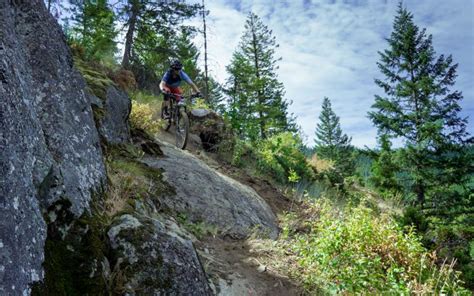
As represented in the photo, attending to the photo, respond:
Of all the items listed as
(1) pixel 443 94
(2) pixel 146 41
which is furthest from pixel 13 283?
(2) pixel 146 41

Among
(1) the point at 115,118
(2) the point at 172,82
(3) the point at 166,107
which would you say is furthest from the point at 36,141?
(3) the point at 166,107

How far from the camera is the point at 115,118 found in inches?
284

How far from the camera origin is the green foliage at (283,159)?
522 inches

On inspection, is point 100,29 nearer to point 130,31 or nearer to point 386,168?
point 130,31

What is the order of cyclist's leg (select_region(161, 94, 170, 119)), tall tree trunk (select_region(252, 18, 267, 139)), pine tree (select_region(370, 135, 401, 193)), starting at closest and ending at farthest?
cyclist's leg (select_region(161, 94, 170, 119))
pine tree (select_region(370, 135, 401, 193))
tall tree trunk (select_region(252, 18, 267, 139))

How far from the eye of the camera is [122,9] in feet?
56.6

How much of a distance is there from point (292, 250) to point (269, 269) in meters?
0.71

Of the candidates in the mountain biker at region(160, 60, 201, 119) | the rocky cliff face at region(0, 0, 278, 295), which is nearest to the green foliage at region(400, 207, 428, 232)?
the rocky cliff face at region(0, 0, 278, 295)

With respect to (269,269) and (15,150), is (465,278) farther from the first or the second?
(15,150)

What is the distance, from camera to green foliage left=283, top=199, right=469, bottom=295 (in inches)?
165

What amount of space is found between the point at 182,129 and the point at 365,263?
677cm

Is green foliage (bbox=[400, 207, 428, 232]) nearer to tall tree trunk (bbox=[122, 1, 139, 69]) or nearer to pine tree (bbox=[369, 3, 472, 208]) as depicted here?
pine tree (bbox=[369, 3, 472, 208])

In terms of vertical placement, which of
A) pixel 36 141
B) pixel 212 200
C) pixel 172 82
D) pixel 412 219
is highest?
pixel 172 82

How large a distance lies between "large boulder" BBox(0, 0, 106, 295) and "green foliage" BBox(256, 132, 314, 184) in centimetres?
915
